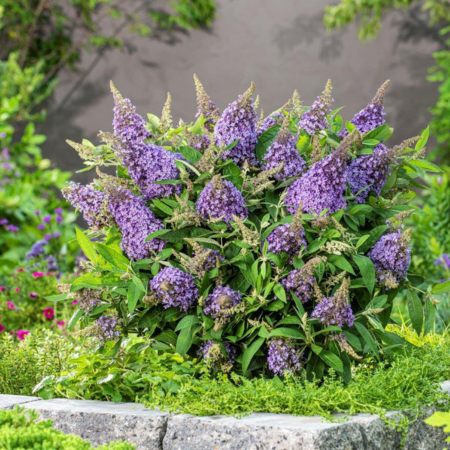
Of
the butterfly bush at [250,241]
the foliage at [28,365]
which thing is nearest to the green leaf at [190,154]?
the butterfly bush at [250,241]

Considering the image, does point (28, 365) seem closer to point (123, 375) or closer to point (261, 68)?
point (123, 375)

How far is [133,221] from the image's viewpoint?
223 cm

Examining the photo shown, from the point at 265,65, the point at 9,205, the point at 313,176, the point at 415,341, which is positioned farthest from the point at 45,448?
the point at 265,65

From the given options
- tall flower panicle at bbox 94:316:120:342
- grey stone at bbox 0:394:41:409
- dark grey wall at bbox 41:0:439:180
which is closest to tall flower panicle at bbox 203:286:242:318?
tall flower panicle at bbox 94:316:120:342

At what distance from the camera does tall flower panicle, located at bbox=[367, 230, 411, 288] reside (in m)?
2.21

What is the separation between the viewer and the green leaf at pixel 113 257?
2.25 metres

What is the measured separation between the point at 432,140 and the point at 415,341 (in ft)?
15.1

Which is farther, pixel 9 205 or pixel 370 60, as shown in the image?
pixel 370 60

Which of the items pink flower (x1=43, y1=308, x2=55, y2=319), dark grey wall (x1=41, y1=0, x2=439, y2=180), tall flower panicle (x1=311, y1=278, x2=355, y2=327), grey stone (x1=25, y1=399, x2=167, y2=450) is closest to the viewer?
grey stone (x1=25, y1=399, x2=167, y2=450)

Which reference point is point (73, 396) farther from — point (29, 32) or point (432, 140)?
point (29, 32)

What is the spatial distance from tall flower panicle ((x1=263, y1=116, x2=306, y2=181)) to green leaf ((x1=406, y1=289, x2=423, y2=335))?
60 centimetres

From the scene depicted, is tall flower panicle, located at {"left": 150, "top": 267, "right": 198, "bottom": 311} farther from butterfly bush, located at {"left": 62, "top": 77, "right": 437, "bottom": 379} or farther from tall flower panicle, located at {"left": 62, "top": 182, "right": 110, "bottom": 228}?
tall flower panicle, located at {"left": 62, "top": 182, "right": 110, "bottom": 228}

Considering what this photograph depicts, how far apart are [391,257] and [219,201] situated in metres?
0.60

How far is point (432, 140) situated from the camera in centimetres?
700
